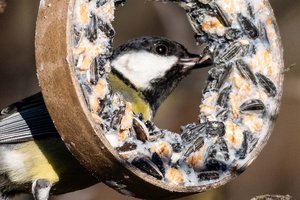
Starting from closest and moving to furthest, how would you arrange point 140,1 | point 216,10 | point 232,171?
1. point 232,171
2. point 216,10
3. point 140,1

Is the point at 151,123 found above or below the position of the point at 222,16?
below

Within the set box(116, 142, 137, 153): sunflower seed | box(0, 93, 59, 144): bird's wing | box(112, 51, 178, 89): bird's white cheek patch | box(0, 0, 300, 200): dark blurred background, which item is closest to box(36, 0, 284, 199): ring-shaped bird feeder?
box(116, 142, 137, 153): sunflower seed

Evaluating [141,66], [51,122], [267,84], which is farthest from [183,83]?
[267,84]

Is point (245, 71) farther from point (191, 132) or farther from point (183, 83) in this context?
point (183, 83)

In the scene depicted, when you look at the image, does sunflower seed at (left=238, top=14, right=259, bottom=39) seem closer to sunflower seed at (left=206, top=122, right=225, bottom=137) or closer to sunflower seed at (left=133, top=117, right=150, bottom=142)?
sunflower seed at (left=206, top=122, right=225, bottom=137)

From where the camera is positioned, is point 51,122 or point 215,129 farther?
point 51,122

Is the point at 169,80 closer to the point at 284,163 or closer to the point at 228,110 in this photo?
the point at 228,110

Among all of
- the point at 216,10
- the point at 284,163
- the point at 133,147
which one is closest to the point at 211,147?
the point at 133,147
